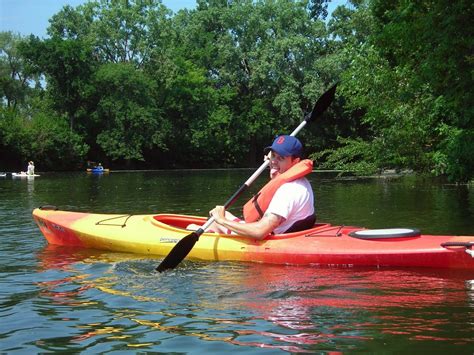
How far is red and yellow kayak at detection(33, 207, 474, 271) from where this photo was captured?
6309 millimetres

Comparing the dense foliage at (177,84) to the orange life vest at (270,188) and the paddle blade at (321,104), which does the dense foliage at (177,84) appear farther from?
the orange life vest at (270,188)

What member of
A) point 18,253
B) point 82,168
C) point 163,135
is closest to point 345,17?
point 163,135

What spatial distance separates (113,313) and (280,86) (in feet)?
135

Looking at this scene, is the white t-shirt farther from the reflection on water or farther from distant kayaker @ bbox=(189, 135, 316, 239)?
the reflection on water

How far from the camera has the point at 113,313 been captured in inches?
193

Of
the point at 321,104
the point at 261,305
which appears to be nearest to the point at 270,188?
the point at 261,305

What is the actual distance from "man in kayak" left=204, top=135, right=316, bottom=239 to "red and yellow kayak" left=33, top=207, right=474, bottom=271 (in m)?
0.17

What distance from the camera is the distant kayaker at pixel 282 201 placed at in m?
6.63

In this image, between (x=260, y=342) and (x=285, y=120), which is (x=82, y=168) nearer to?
(x=285, y=120)

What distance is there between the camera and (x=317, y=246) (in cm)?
664

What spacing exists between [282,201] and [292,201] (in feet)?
0.40

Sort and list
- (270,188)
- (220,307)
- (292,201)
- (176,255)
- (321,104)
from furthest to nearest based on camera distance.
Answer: (321,104) → (270,188) → (292,201) → (176,255) → (220,307)

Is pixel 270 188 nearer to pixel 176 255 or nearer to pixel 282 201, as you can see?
pixel 282 201

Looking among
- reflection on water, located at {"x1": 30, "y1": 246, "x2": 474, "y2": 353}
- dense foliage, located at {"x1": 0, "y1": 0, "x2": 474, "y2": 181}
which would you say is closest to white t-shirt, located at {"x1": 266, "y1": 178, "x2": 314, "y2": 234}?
reflection on water, located at {"x1": 30, "y1": 246, "x2": 474, "y2": 353}
